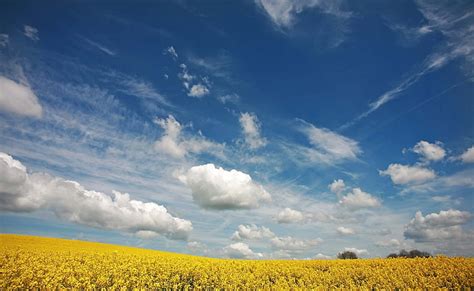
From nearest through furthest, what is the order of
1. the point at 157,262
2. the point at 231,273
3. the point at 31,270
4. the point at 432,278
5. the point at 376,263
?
the point at 31,270, the point at 432,278, the point at 231,273, the point at 157,262, the point at 376,263

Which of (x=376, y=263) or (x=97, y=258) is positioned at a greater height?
(x=376, y=263)

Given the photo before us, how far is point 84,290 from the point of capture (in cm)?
1535

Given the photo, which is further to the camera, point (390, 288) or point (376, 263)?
point (376, 263)

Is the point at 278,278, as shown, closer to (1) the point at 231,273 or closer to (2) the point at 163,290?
(1) the point at 231,273

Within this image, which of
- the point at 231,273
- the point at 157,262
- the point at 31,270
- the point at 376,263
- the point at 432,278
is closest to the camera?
the point at 31,270

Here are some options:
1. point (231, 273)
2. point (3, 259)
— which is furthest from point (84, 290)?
point (231, 273)

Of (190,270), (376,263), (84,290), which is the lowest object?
(84,290)

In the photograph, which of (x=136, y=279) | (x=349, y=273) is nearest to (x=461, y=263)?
(x=349, y=273)

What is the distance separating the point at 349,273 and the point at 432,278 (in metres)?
4.34

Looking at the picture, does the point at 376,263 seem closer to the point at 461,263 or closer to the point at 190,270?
the point at 461,263

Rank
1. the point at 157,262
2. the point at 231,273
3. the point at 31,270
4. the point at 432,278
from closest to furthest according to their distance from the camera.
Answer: the point at 31,270, the point at 432,278, the point at 231,273, the point at 157,262

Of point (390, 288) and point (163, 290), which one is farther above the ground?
point (390, 288)

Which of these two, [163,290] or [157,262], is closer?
[163,290]

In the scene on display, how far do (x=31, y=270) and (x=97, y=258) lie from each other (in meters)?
6.08
